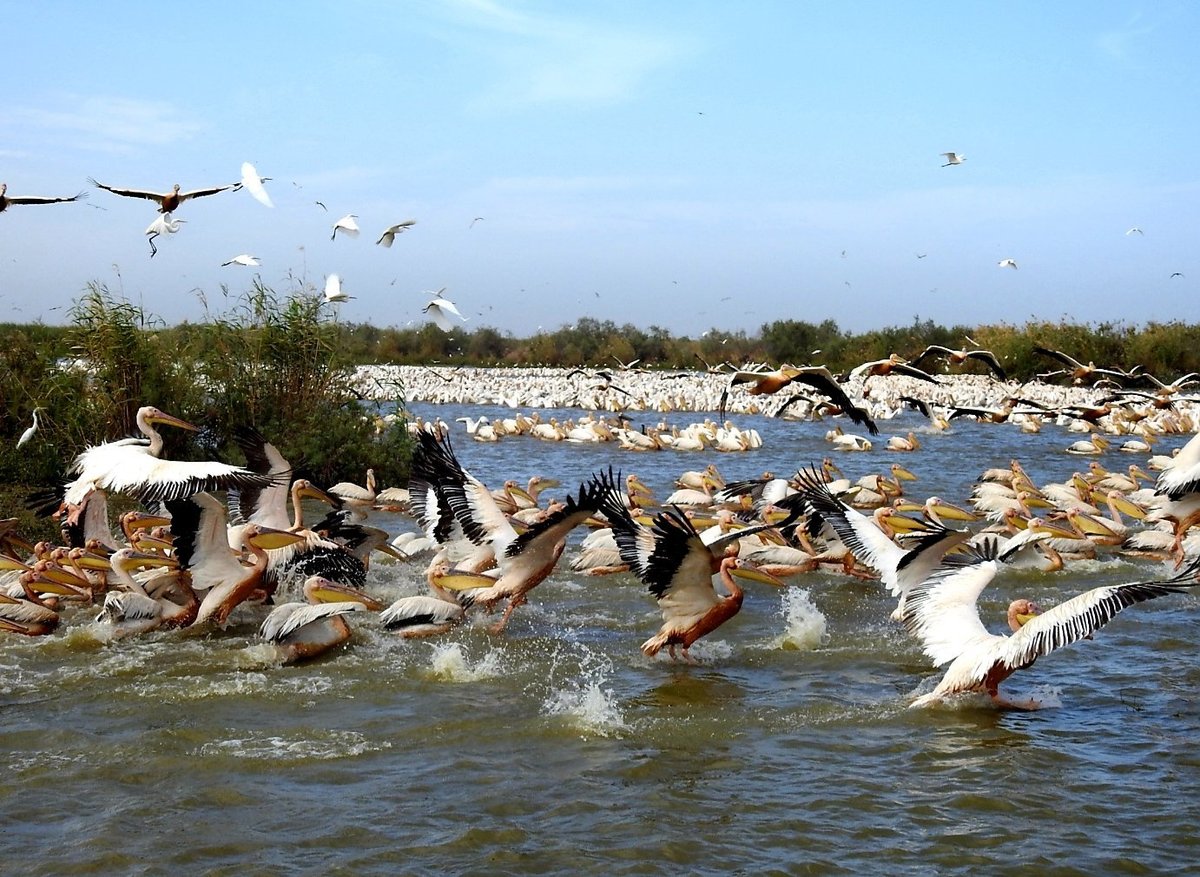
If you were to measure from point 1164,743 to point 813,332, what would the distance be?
35.6 meters

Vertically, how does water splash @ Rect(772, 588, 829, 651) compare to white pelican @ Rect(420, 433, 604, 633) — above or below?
below

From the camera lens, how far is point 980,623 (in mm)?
5820

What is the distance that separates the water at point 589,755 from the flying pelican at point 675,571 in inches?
9.6

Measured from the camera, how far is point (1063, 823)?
4457 millimetres

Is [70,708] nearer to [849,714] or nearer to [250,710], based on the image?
[250,710]

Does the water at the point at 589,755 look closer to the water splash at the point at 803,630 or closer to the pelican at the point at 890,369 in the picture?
the water splash at the point at 803,630

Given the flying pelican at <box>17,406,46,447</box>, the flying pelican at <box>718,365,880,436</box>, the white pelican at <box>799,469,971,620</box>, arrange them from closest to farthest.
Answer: the white pelican at <box>799,469,971,620</box> → the flying pelican at <box>718,365,880,436</box> → the flying pelican at <box>17,406,46,447</box>

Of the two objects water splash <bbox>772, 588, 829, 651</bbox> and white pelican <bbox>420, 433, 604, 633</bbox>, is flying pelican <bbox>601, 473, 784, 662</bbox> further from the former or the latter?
water splash <bbox>772, 588, 829, 651</bbox>

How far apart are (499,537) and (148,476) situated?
2.04 m

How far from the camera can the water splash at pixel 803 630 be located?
6.85 meters

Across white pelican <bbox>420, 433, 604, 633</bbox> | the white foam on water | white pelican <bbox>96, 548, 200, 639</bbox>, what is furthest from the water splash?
white pelican <bbox>96, 548, 200, 639</bbox>

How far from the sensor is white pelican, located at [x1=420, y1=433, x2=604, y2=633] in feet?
22.4

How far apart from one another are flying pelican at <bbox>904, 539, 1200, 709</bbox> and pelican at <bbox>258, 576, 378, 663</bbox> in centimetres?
282

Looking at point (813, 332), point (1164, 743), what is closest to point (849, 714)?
point (1164, 743)
